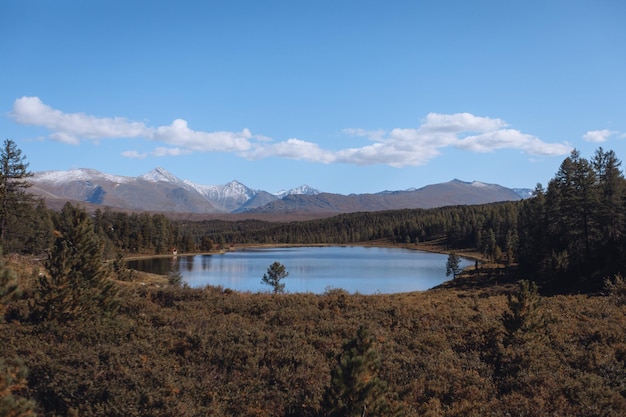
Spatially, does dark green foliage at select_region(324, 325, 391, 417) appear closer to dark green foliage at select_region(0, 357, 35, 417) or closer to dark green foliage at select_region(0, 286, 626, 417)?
dark green foliage at select_region(0, 286, 626, 417)

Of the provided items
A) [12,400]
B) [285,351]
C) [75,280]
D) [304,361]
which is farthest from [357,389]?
[75,280]

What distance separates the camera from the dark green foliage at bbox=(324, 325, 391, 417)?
10.5 meters

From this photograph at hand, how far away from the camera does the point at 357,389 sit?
A: 10.6m

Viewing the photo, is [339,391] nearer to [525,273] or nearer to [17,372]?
[17,372]

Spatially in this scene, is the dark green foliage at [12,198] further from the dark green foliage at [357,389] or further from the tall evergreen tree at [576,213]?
the tall evergreen tree at [576,213]

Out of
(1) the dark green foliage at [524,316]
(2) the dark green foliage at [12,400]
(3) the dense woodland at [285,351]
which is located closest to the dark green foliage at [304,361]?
(3) the dense woodland at [285,351]

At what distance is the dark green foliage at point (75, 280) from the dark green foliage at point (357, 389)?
34.1 feet

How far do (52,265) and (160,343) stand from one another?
16.4ft

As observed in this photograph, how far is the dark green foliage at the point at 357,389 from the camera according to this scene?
10531 millimetres

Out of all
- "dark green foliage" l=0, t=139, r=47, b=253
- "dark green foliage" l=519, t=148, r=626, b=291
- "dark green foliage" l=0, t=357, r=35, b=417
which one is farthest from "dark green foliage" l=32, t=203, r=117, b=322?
"dark green foliage" l=519, t=148, r=626, b=291

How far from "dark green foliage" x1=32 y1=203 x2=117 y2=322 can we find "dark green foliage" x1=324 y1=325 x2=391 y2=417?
34.1 ft

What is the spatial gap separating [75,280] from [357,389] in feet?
37.5

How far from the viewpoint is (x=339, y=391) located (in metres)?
10.6

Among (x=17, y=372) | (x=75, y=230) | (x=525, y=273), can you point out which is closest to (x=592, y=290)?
(x=525, y=273)
